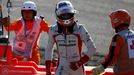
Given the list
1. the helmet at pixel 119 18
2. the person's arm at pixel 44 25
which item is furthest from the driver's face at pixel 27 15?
the helmet at pixel 119 18

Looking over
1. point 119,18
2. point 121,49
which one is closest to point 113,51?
point 121,49

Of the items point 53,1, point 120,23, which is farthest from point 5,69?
point 53,1

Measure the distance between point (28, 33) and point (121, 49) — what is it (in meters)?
3.23

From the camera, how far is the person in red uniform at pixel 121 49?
347 inches

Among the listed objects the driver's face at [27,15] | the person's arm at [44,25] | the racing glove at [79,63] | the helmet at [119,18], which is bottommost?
the racing glove at [79,63]

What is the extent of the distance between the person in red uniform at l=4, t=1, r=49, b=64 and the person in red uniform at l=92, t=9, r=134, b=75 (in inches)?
113

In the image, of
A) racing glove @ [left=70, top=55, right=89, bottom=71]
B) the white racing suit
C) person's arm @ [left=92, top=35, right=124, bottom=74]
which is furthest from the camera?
the white racing suit

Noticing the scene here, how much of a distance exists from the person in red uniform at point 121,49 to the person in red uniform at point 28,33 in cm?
287

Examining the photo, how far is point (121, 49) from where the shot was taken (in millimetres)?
8836

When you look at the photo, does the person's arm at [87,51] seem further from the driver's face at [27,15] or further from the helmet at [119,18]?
the driver's face at [27,15]

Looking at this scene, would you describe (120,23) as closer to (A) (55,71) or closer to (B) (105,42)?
(A) (55,71)

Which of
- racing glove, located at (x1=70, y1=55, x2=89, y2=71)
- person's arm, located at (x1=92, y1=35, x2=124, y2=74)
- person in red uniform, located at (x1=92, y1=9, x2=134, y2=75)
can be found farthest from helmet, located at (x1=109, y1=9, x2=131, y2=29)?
racing glove, located at (x1=70, y1=55, x2=89, y2=71)

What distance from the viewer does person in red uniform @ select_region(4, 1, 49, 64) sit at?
11609 millimetres

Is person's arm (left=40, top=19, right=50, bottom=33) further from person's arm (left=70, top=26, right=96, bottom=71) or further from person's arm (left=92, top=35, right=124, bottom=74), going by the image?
person's arm (left=92, top=35, right=124, bottom=74)
